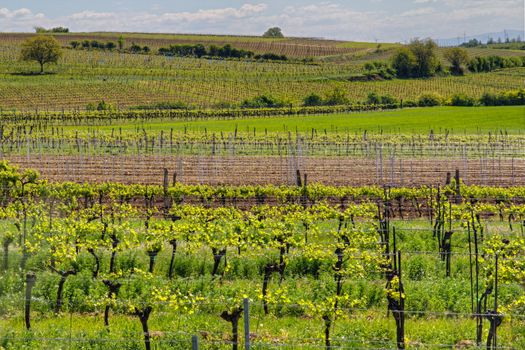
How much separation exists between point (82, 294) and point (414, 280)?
686 cm

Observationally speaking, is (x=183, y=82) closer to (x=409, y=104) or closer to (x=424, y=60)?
(x=409, y=104)

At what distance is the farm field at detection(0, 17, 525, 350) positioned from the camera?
35.2ft

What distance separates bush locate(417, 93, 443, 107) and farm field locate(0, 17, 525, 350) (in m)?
0.48

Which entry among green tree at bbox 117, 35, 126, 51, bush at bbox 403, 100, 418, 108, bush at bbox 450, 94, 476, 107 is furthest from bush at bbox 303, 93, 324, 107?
green tree at bbox 117, 35, 126, 51

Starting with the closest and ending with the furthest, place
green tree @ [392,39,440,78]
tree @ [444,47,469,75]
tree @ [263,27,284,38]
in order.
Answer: green tree @ [392,39,440,78]
tree @ [444,47,469,75]
tree @ [263,27,284,38]

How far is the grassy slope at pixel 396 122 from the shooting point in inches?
2386

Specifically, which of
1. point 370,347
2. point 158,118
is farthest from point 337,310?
point 158,118

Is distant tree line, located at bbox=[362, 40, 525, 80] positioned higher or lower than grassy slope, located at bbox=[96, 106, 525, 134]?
higher

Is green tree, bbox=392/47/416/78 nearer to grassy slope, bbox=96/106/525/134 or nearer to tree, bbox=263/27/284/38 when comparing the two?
grassy slope, bbox=96/106/525/134

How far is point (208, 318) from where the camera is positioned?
11469 millimetres

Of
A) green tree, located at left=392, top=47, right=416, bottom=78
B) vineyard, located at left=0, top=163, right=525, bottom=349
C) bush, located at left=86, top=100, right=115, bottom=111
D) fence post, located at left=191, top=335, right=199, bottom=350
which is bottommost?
vineyard, located at left=0, top=163, right=525, bottom=349

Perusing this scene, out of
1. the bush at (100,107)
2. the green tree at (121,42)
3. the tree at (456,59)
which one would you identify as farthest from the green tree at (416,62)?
the green tree at (121,42)

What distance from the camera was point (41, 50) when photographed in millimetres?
89625

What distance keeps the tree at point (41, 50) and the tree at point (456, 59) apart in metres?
61.3
